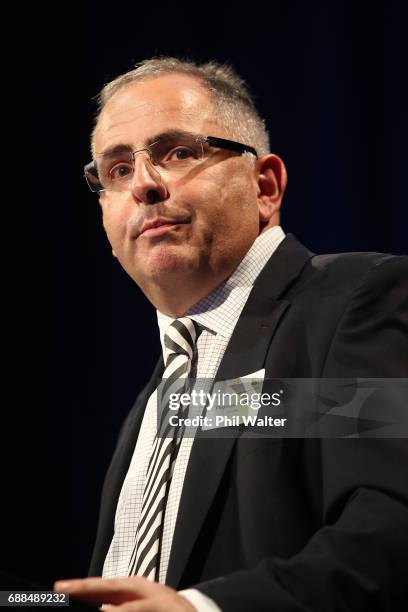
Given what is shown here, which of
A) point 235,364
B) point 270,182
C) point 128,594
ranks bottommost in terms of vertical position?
point 128,594

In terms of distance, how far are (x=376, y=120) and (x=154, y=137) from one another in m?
0.96

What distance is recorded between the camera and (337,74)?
263cm

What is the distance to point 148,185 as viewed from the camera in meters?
1.88

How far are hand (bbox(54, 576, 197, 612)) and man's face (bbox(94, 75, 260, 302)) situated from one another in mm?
873

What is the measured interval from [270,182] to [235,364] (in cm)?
62

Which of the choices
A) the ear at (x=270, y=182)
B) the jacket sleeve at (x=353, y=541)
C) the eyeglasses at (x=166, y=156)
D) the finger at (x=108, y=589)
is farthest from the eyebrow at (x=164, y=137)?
the finger at (x=108, y=589)

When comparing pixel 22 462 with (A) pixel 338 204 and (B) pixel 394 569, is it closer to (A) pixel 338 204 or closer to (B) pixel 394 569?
(A) pixel 338 204

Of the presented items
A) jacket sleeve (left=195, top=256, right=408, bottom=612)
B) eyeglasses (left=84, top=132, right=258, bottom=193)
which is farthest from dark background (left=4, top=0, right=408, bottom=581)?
jacket sleeve (left=195, top=256, right=408, bottom=612)

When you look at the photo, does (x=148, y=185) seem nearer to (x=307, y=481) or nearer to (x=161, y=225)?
(x=161, y=225)

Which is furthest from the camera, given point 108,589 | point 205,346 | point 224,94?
point 224,94

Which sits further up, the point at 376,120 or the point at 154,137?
the point at 376,120

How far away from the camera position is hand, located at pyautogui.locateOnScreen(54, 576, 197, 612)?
43.9 inches

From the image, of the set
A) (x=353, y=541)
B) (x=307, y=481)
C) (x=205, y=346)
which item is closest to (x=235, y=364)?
(x=205, y=346)

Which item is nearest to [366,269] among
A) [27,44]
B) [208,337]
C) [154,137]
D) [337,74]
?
[208,337]
